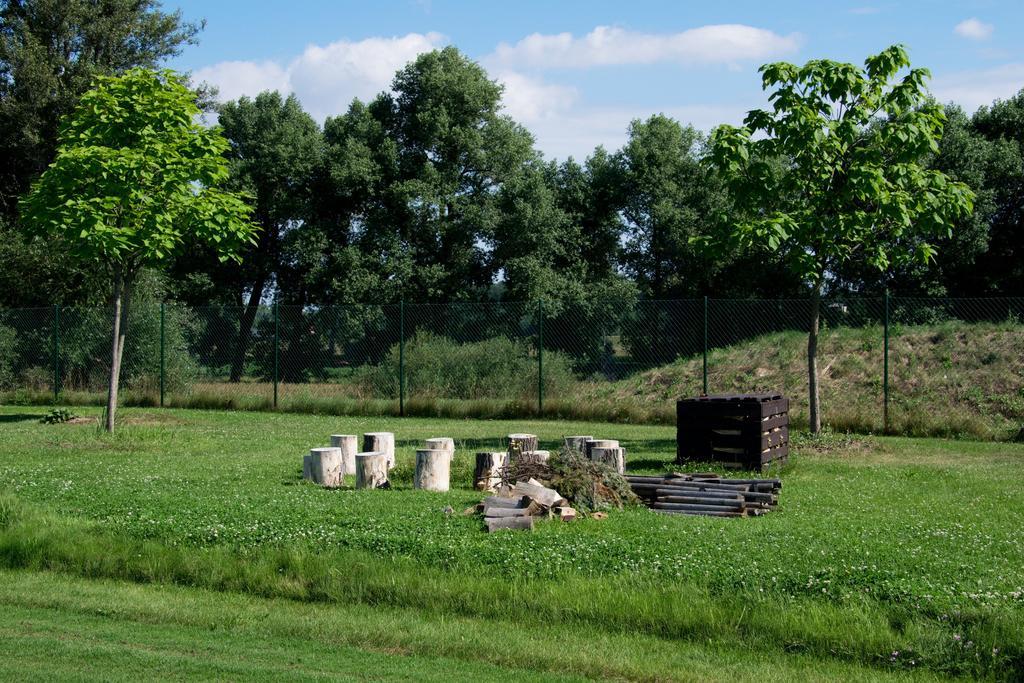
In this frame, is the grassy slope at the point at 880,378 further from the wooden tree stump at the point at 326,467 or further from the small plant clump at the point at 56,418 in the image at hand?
the small plant clump at the point at 56,418

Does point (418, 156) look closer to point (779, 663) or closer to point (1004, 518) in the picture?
point (1004, 518)

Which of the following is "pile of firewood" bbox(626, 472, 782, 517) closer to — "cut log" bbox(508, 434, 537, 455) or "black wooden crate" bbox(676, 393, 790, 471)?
"cut log" bbox(508, 434, 537, 455)

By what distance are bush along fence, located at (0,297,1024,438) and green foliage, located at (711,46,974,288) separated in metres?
3.92

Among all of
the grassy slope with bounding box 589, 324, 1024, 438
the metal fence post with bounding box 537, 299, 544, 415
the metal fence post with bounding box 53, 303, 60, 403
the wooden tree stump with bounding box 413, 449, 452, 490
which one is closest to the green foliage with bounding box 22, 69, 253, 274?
the wooden tree stump with bounding box 413, 449, 452, 490

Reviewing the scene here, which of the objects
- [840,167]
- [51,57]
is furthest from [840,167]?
[51,57]

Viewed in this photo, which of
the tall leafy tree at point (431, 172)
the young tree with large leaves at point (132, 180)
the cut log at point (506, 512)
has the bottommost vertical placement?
the cut log at point (506, 512)

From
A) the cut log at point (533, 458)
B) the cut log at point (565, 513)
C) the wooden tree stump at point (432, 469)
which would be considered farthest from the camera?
the wooden tree stump at point (432, 469)

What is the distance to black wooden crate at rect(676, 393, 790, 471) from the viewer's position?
13.1m

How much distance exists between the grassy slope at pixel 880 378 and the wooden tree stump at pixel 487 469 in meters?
9.75

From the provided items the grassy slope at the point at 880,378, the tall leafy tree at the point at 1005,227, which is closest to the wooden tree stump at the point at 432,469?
the grassy slope at the point at 880,378

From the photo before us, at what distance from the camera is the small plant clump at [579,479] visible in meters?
9.84

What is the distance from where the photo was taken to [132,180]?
15.9 metres

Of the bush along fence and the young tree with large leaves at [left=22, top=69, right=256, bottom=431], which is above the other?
the young tree with large leaves at [left=22, top=69, right=256, bottom=431]

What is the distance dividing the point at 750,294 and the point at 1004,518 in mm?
29681
